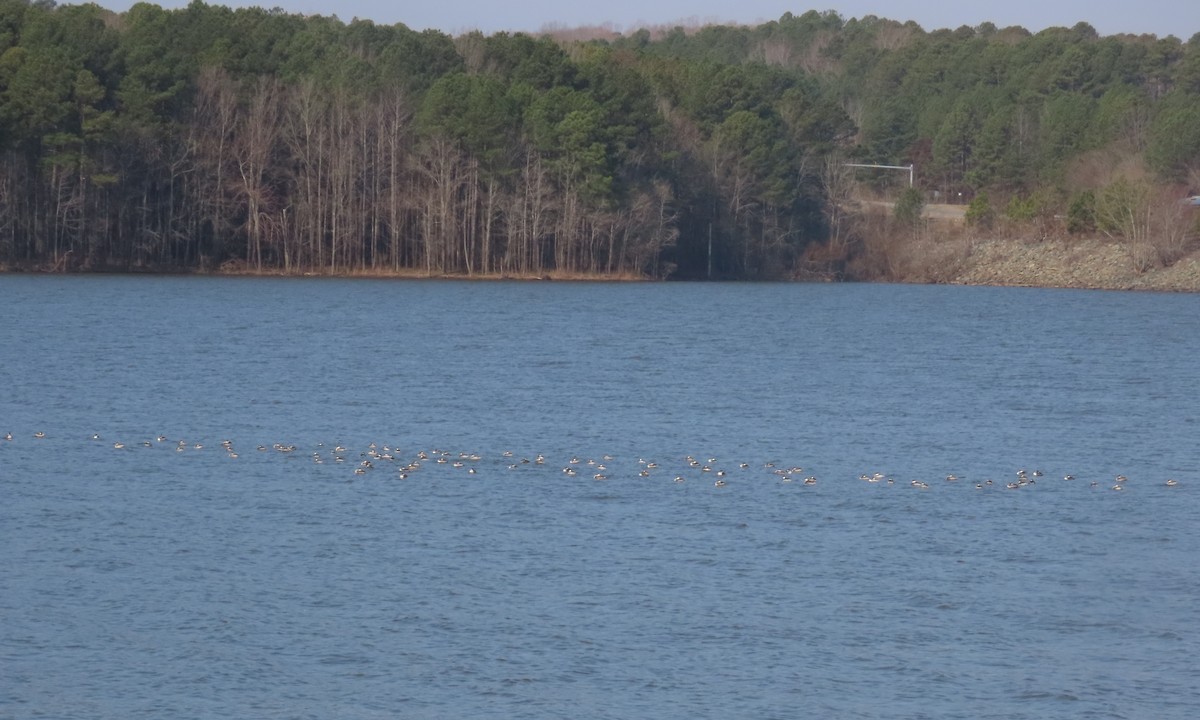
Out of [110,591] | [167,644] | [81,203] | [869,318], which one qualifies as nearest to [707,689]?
[167,644]

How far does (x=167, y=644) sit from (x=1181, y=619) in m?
9.29

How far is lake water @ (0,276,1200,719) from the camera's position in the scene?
1323 cm

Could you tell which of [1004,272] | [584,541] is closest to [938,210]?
[1004,272]

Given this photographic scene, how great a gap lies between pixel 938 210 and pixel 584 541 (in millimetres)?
90914

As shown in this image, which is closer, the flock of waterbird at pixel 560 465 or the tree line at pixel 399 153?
the flock of waterbird at pixel 560 465

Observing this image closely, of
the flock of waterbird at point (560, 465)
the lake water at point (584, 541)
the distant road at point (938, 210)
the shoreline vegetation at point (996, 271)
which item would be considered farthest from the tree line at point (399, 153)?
the flock of waterbird at point (560, 465)

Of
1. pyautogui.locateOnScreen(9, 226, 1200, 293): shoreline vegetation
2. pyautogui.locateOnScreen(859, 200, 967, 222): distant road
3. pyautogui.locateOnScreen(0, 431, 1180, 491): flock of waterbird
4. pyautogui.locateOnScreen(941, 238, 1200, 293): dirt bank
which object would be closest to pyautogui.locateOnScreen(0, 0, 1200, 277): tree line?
pyautogui.locateOnScreen(9, 226, 1200, 293): shoreline vegetation

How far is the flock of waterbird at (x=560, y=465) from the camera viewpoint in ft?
74.1

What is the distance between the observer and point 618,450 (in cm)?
2509

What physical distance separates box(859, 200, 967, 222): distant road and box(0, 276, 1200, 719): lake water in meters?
63.4

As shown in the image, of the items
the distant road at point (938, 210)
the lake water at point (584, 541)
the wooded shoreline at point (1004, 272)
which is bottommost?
the lake water at point (584, 541)

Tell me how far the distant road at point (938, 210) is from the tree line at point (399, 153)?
594cm

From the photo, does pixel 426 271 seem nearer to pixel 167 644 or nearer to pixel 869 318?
pixel 869 318

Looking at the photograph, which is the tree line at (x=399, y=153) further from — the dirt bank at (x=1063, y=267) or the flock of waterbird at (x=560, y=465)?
the flock of waterbird at (x=560, y=465)
